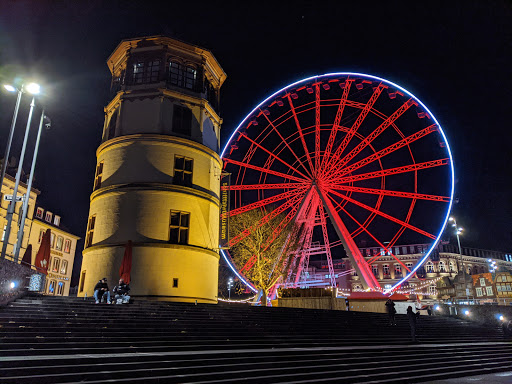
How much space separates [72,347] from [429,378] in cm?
1042

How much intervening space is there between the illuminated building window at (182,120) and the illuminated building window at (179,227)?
5.34 meters

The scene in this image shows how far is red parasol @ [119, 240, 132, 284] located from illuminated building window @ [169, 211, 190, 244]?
8.67 ft

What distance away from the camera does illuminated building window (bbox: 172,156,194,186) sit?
24053mm

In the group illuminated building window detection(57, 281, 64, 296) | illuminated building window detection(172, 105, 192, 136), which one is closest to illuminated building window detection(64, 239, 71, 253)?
illuminated building window detection(57, 281, 64, 296)

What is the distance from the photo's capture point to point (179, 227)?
76.1 feet

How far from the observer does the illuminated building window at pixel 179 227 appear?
22984mm

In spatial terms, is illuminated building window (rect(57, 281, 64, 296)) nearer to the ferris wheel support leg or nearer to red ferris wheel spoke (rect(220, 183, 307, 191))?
red ferris wheel spoke (rect(220, 183, 307, 191))

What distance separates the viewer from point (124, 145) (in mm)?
23922

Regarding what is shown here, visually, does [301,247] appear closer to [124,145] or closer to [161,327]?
[124,145]

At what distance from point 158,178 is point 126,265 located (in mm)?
5489

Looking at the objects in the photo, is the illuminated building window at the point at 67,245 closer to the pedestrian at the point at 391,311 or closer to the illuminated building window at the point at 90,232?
the illuminated building window at the point at 90,232

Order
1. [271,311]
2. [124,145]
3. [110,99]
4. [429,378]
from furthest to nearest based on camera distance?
[110,99] < [124,145] < [271,311] < [429,378]

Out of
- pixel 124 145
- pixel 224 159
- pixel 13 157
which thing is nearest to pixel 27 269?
pixel 124 145

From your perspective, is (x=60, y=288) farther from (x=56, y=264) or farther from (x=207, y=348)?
(x=207, y=348)
